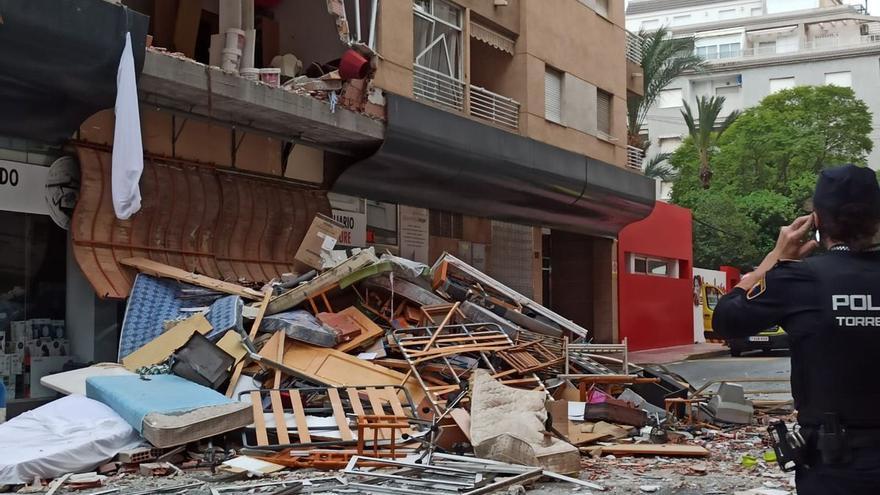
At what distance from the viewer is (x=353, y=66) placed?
1309 centimetres

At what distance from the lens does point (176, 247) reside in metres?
12.5

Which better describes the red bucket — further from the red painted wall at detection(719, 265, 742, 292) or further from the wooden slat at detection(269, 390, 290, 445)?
the red painted wall at detection(719, 265, 742, 292)

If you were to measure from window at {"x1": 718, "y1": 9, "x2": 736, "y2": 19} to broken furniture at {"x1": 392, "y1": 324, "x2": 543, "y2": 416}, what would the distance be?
80.4 meters

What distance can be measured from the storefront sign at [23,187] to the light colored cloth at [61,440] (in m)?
3.19

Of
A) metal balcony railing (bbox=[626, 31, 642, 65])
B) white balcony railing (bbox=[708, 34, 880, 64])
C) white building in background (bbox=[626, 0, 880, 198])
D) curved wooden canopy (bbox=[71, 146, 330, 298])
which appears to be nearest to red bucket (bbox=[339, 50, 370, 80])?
curved wooden canopy (bbox=[71, 146, 330, 298])

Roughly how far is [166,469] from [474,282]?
21.4 feet

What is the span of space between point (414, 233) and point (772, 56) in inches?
2347

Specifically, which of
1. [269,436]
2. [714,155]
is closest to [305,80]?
[269,436]

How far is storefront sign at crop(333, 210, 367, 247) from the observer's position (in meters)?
15.1

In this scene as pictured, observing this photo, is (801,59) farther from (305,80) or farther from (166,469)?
(166,469)

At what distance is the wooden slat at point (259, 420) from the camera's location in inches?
337

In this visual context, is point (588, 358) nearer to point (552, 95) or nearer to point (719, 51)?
point (552, 95)

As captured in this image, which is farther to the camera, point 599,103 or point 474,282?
point 599,103

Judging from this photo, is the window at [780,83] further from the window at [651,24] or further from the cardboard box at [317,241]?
the cardboard box at [317,241]
